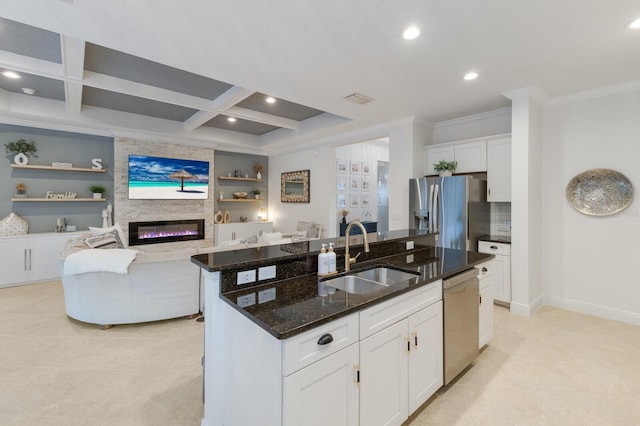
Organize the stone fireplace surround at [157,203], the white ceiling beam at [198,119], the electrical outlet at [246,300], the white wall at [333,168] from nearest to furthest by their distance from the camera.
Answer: the electrical outlet at [246,300] → the white wall at [333,168] → the white ceiling beam at [198,119] → the stone fireplace surround at [157,203]

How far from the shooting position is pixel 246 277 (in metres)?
1.71

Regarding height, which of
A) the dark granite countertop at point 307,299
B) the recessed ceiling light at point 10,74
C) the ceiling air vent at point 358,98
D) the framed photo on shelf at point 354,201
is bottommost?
the dark granite countertop at point 307,299

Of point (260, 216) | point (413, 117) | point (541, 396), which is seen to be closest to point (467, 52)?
point (413, 117)

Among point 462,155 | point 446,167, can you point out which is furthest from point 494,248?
point 462,155

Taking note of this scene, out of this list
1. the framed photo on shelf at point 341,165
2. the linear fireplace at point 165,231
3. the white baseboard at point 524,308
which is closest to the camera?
the white baseboard at point 524,308

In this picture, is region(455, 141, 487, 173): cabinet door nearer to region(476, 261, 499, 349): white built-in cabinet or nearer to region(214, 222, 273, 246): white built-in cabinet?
region(476, 261, 499, 349): white built-in cabinet

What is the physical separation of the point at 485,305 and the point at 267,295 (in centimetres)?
218

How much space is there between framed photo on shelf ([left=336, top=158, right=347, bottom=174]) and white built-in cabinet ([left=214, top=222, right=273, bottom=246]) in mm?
2431

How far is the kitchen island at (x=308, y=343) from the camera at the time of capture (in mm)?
1261

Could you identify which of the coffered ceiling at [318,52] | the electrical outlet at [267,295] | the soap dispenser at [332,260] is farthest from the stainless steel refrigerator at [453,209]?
the electrical outlet at [267,295]

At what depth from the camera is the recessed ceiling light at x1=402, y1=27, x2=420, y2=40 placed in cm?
234

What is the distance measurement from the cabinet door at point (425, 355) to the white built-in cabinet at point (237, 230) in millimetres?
5656

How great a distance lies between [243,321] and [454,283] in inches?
61.7

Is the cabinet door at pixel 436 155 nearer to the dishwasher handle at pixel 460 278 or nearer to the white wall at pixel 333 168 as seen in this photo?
the white wall at pixel 333 168
